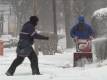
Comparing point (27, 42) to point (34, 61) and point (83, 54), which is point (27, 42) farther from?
point (83, 54)

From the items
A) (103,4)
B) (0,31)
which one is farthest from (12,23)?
(103,4)

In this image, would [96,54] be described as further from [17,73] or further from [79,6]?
[79,6]

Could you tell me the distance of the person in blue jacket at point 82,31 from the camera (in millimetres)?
15837

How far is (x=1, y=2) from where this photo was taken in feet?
218

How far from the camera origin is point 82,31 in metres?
16.0

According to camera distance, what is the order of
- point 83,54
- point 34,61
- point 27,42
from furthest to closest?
point 83,54
point 34,61
point 27,42

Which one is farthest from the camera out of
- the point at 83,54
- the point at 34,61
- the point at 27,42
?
→ the point at 83,54

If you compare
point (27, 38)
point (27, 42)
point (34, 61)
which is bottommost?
point (34, 61)

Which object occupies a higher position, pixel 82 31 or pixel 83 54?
pixel 82 31

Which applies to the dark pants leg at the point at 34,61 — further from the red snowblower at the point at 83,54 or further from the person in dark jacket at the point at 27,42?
the red snowblower at the point at 83,54

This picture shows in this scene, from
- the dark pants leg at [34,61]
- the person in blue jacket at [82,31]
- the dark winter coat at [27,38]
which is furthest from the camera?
the person in blue jacket at [82,31]

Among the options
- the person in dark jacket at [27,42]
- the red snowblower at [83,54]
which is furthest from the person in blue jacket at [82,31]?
the person in dark jacket at [27,42]

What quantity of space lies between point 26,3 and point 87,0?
12.5 meters

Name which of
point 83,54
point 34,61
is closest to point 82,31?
point 83,54
